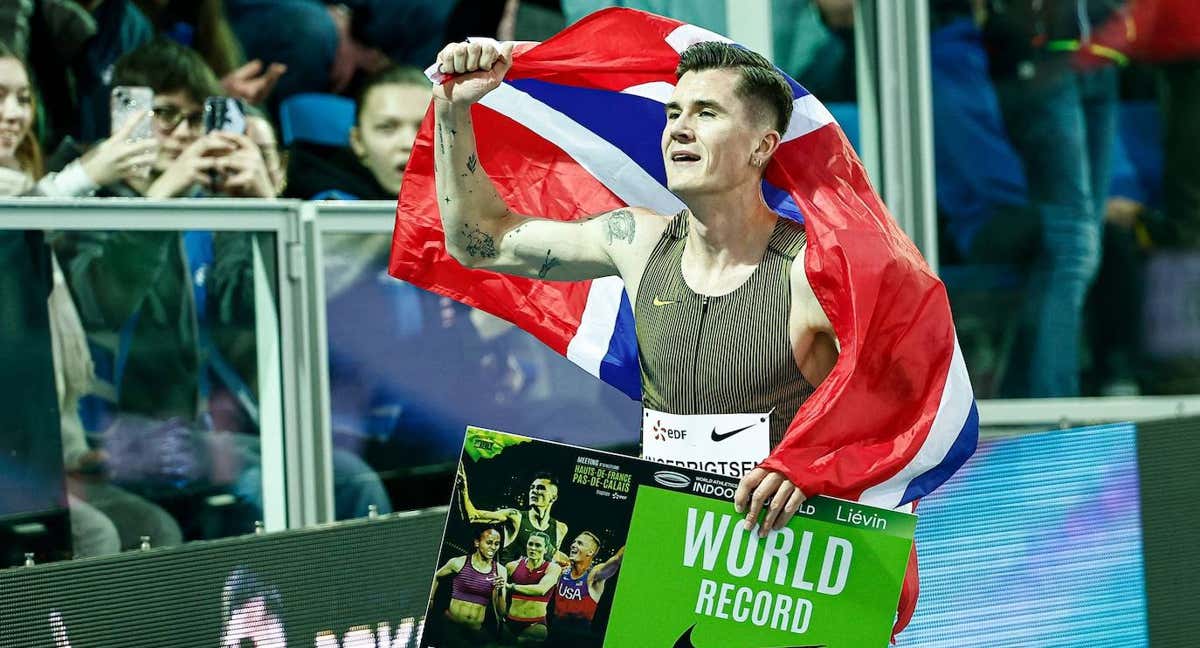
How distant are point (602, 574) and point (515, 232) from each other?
96cm

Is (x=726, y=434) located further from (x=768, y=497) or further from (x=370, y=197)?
(x=370, y=197)

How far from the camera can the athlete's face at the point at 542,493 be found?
3568mm

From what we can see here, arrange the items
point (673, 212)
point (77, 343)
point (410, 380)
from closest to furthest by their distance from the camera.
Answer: point (673, 212), point (77, 343), point (410, 380)

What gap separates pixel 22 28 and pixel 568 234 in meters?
2.57

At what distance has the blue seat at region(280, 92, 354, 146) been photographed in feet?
20.8

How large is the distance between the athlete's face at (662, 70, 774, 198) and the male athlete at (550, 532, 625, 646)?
0.78m

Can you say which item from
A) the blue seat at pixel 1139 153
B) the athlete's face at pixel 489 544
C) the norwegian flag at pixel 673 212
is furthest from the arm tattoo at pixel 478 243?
the blue seat at pixel 1139 153

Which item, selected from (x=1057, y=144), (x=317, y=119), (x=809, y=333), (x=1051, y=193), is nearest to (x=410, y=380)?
(x=317, y=119)

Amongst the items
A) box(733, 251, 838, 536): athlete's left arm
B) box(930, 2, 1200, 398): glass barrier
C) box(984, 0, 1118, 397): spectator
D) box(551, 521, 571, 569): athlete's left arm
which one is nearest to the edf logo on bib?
box(733, 251, 838, 536): athlete's left arm

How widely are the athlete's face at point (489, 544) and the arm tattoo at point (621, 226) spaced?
0.84 meters

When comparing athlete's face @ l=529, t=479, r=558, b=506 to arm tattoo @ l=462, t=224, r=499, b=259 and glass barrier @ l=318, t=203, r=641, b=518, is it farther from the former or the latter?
glass barrier @ l=318, t=203, r=641, b=518

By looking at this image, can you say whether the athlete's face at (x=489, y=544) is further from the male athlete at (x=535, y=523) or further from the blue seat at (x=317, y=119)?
the blue seat at (x=317, y=119)

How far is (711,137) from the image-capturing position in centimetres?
368

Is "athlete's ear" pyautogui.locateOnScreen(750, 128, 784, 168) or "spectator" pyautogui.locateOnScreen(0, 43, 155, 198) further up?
"athlete's ear" pyautogui.locateOnScreen(750, 128, 784, 168)
